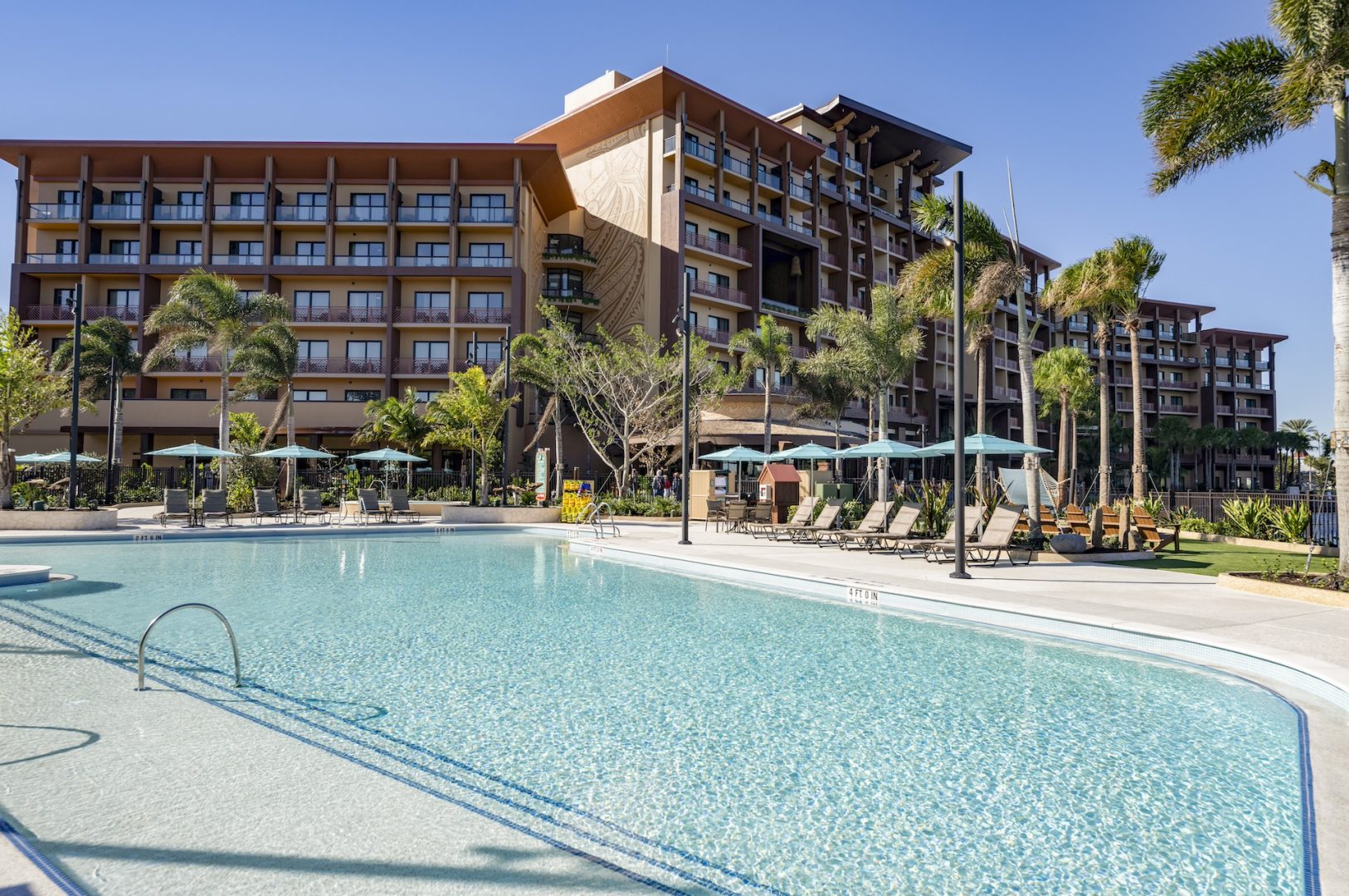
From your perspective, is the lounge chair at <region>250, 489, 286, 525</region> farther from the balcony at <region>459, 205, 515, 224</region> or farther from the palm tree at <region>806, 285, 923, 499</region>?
the balcony at <region>459, 205, 515, 224</region>

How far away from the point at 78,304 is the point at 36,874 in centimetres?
2126

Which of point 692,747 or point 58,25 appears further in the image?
point 58,25

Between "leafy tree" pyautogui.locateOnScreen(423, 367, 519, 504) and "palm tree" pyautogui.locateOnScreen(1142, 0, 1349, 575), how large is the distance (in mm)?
21600

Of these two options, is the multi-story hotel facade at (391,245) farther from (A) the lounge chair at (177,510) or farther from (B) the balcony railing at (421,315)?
(A) the lounge chair at (177,510)

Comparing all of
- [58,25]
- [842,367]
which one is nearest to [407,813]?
[58,25]

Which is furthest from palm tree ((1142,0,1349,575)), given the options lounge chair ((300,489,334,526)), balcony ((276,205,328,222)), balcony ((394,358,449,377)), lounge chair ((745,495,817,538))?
balcony ((276,205,328,222))

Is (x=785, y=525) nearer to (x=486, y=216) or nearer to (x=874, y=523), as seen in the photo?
(x=874, y=523)

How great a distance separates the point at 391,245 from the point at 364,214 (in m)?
2.64

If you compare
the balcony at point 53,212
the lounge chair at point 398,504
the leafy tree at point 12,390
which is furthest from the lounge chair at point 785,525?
the balcony at point 53,212

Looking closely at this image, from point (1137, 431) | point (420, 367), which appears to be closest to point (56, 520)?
point (420, 367)

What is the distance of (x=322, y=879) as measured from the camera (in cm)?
327

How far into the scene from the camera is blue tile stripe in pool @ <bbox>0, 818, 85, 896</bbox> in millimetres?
2982

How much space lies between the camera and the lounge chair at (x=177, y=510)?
21609 millimetres

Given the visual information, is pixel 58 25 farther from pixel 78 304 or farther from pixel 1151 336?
pixel 1151 336
